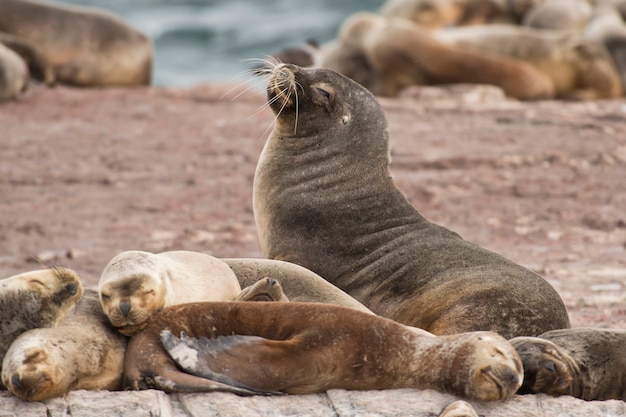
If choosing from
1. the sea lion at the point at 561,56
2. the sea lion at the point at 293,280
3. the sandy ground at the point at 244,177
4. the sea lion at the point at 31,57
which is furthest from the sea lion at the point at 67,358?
the sea lion at the point at 561,56

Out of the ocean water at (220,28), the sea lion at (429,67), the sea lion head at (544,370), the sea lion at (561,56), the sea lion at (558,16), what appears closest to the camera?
the sea lion head at (544,370)

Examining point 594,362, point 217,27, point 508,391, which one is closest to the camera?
point 508,391

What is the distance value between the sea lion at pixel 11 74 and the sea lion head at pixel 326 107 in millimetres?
8011

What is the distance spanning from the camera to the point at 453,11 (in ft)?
69.4

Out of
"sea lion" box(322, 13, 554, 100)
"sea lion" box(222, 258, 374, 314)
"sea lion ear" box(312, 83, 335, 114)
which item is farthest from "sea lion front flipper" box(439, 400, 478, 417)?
"sea lion" box(322, 13, 554, 100)

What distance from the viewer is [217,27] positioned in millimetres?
34188

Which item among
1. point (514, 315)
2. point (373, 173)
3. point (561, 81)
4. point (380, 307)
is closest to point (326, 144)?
point (373, 173)

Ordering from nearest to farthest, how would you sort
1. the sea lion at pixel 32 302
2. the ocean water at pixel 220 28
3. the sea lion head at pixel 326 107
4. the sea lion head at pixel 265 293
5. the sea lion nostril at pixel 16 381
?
1. the sea lion nostril at pixel 16 381
2. the sea lion at pixel 32 302
3. the sea lion head at pixel 265 293
4. the sea lion head at pixel 326 107
5. the ocean water at pixel 220 28

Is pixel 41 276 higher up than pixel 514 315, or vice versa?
pixel 41 276

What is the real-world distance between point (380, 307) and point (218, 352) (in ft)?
6.00

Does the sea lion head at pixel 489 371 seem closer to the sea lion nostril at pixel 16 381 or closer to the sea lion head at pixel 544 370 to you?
the sea lion head at pixel 544 370

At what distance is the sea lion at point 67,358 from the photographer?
3729 mm

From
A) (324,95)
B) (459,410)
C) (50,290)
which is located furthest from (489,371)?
(324,95)

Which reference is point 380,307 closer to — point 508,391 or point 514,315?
point 514,315
